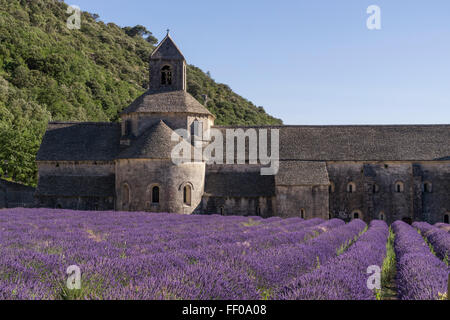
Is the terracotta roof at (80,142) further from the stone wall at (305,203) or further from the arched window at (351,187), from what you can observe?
the arched window at (351,187)

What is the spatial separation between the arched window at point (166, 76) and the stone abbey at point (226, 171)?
0.28 ft

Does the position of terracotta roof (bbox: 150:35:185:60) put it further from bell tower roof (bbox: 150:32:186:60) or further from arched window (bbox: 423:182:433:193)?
arched window (bbox: 423:182:433:193)

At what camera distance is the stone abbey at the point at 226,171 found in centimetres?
3381

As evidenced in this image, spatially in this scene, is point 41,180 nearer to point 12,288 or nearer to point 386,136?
point 386,136

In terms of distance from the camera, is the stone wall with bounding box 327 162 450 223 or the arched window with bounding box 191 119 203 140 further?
the arched window with bounding box 191 119 203 140

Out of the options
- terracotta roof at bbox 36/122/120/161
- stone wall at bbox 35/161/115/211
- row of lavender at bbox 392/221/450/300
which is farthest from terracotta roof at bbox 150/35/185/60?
row of lavender at bbox 392/221/450/300

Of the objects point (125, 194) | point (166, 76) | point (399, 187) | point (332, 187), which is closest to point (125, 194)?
point (125, 194)

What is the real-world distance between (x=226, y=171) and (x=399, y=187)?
534 inches

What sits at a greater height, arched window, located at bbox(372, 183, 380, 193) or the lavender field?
arched window, located at bbox(372, 183, 380, 193)

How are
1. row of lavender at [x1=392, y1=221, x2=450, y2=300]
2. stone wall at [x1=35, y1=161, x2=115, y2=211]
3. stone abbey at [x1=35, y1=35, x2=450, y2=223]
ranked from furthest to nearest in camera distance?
stone wall at [x1=35, y1=161, x2=115, y2=211] → stone abbey at [x1=35, y1=35, x2=450, y2=223] → row of lavender at [x1=392, y1=221, x2=450, y2=300]

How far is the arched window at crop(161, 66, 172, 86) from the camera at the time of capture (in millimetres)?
39562

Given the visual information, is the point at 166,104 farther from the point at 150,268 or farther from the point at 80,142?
the point at 150,268

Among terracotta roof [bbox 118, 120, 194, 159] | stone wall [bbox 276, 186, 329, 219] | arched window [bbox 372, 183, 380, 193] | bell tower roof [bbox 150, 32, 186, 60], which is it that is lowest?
stone wall [bbox 276, 186, 329, 219]
